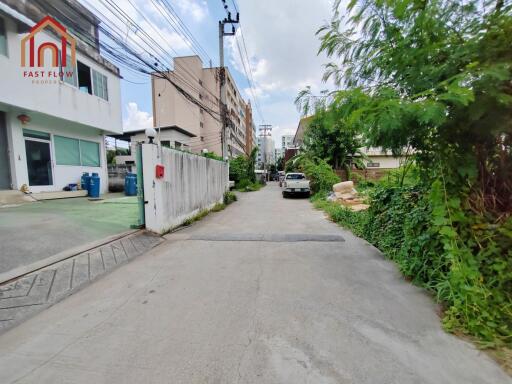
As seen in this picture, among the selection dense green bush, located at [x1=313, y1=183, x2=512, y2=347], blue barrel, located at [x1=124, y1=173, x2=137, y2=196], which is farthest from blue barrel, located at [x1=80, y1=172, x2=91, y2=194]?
dense green bush, located at [x1=313, y1=183, x2=512, y2=347]

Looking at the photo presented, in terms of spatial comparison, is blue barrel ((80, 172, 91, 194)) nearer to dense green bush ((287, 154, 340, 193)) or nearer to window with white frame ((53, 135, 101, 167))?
window with white frame ((53, 135, 101, 167))

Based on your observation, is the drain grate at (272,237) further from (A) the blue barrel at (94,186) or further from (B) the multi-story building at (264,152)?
(B) the multi-story building at (264,152)

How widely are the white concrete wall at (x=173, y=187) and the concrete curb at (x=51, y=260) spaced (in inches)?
38.3

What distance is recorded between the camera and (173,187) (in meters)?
6.28

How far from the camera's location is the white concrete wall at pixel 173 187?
214 inches

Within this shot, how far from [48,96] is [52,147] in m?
2.09

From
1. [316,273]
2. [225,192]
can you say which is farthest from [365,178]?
[316,273]

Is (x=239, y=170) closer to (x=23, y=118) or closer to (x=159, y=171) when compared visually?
(x=23, y=118)

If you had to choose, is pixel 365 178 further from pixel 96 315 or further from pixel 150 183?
pixel 96 315

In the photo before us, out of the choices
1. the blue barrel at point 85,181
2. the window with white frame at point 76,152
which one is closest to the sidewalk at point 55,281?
the blue barrel at point 85,181

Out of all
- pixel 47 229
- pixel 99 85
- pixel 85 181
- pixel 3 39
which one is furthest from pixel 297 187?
pixel 3 39

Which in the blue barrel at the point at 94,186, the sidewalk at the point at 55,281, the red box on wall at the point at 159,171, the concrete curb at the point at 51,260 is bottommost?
the sidewalk at the point at 55,281

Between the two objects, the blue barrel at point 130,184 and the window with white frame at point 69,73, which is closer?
the window with white frame at point 69,73

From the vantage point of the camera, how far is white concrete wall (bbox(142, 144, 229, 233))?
544cm
